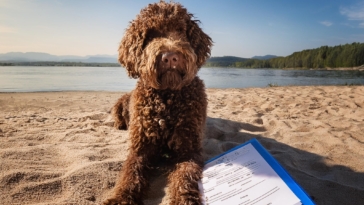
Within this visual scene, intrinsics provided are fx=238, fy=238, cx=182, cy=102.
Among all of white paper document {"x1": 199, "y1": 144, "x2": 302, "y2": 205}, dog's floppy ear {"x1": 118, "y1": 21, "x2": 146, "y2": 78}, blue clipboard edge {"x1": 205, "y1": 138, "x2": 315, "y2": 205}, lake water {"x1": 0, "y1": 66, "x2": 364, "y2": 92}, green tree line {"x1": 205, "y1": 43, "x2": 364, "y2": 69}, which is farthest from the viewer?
green tree line {"x1": 205, "y1": 43, "x2": 364, "y2": 69}

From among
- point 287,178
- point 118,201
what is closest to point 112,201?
point 118,201

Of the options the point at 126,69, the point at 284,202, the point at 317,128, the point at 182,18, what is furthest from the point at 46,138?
the point at 317,128

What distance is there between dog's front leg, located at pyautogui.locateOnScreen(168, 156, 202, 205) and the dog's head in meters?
0.89

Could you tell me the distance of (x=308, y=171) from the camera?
10.4 feet

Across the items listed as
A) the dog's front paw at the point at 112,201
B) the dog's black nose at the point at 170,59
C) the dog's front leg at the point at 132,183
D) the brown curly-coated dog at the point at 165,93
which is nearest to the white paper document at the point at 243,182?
the brown curly-coated dog at the point at 165,93

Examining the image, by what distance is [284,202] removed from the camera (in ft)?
6.34

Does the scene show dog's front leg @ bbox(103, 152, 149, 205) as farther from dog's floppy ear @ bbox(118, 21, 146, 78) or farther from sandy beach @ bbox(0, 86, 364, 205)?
dog's floppy ear @ bbox(118, 21, 146, 78)

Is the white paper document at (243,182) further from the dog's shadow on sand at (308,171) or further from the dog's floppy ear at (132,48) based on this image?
the dog's floppy ear at (132,48)

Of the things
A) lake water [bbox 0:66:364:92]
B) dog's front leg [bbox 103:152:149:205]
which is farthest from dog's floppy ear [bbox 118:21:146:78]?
lake water [bbox 0:66:364:92]

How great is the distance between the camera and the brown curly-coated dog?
2.53 m

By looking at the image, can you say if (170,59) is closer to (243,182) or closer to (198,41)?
(198,41)

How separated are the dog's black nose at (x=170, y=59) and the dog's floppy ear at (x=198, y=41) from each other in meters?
0.53

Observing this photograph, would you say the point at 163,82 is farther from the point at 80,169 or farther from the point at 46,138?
the point at 46,138

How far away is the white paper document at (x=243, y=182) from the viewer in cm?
203
